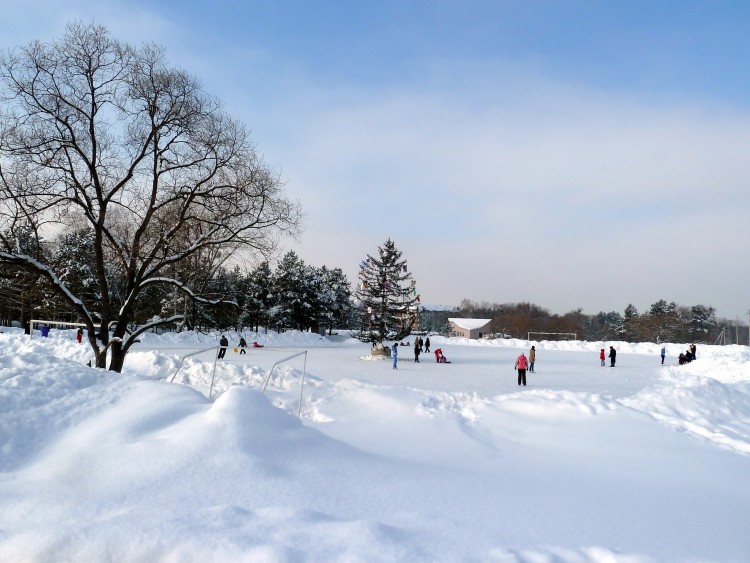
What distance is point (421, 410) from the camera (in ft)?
34.6

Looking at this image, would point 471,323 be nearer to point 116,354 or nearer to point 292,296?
point 292,296

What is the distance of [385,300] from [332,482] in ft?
101

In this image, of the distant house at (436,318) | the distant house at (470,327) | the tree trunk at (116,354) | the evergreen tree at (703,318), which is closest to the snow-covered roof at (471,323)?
the distant house at (470,327)

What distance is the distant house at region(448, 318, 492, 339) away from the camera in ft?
366

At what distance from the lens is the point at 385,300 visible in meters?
35.6

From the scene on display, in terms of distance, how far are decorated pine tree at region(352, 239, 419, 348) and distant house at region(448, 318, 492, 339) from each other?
252 feet

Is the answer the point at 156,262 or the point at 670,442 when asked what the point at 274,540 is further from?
the point at 156,262

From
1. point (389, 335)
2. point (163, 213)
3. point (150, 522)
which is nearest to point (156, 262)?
point (163, 213)

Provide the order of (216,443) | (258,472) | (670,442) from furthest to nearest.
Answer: (670,442) < (216,443) < (258,472)

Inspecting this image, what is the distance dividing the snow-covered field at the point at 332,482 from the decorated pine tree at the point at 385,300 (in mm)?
24803

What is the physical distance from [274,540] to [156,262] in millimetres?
10776

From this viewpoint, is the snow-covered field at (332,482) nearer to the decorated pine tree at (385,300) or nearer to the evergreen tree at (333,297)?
the decorated pine tree at (385,300)

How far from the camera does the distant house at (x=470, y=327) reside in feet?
366

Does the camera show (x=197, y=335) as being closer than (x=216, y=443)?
No
